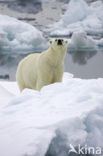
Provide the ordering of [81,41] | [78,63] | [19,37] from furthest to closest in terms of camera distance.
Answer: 1. [81,41]
2. [19,37]
3. [78,63]

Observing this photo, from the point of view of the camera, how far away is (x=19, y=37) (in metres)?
12.2

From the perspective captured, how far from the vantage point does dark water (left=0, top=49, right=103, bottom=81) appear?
10.0 meters

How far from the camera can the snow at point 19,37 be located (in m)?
11.9

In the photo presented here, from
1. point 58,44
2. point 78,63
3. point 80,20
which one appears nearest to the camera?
point 58,44

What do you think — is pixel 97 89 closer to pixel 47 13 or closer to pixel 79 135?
pixel 79 135

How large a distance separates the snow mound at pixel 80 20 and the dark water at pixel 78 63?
2.58m

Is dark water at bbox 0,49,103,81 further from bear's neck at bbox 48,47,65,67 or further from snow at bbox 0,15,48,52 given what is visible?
bear's neck at bbox 48,47,65,67

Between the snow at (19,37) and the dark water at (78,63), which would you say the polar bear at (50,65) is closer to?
the dark water at (78,63)

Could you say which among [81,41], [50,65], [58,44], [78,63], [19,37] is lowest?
[78,63]

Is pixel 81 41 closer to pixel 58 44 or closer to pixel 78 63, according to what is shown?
pixel 78 63

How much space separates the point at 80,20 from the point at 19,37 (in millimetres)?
5353

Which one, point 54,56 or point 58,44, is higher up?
point 58,44

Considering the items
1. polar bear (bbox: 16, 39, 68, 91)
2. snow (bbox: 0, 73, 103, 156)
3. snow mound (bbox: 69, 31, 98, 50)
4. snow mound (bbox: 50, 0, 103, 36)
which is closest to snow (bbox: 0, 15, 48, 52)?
snow mound (bbox: 69, 31, 98, 50)

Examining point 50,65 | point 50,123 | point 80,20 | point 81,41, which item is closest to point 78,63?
point 81,41
